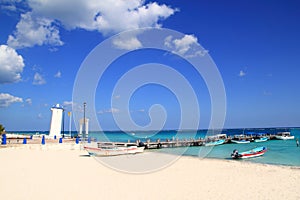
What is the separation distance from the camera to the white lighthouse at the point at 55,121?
29.5 metres

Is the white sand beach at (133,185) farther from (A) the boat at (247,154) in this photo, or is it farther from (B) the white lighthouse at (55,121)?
(B) the white lighthouse at (55,121)

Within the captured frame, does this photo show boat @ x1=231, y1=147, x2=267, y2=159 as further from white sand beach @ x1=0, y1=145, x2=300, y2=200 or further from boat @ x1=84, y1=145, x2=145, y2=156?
white sand beach @ x1=0, y1=145, x2=300, y2=200

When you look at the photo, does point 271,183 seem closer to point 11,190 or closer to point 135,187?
point 135,187

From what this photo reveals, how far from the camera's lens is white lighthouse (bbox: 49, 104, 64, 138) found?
1161 inches

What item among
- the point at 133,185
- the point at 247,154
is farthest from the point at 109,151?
the point at 247,154

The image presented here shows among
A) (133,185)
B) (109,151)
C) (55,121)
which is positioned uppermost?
(55,121)

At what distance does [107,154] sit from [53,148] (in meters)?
6.00

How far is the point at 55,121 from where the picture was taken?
30.0 m

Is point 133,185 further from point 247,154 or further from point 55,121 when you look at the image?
point 55,121

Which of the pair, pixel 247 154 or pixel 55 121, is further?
pixel 55 121

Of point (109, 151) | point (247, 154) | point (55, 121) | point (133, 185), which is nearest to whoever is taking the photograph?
point (133, 185)

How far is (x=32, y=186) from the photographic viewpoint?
8.73m

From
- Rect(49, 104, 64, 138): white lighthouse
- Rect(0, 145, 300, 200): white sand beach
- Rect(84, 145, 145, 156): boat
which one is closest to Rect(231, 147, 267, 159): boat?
Rect(84, 145, 145, 156): boat

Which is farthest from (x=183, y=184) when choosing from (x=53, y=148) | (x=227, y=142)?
(x=227, y=142)
